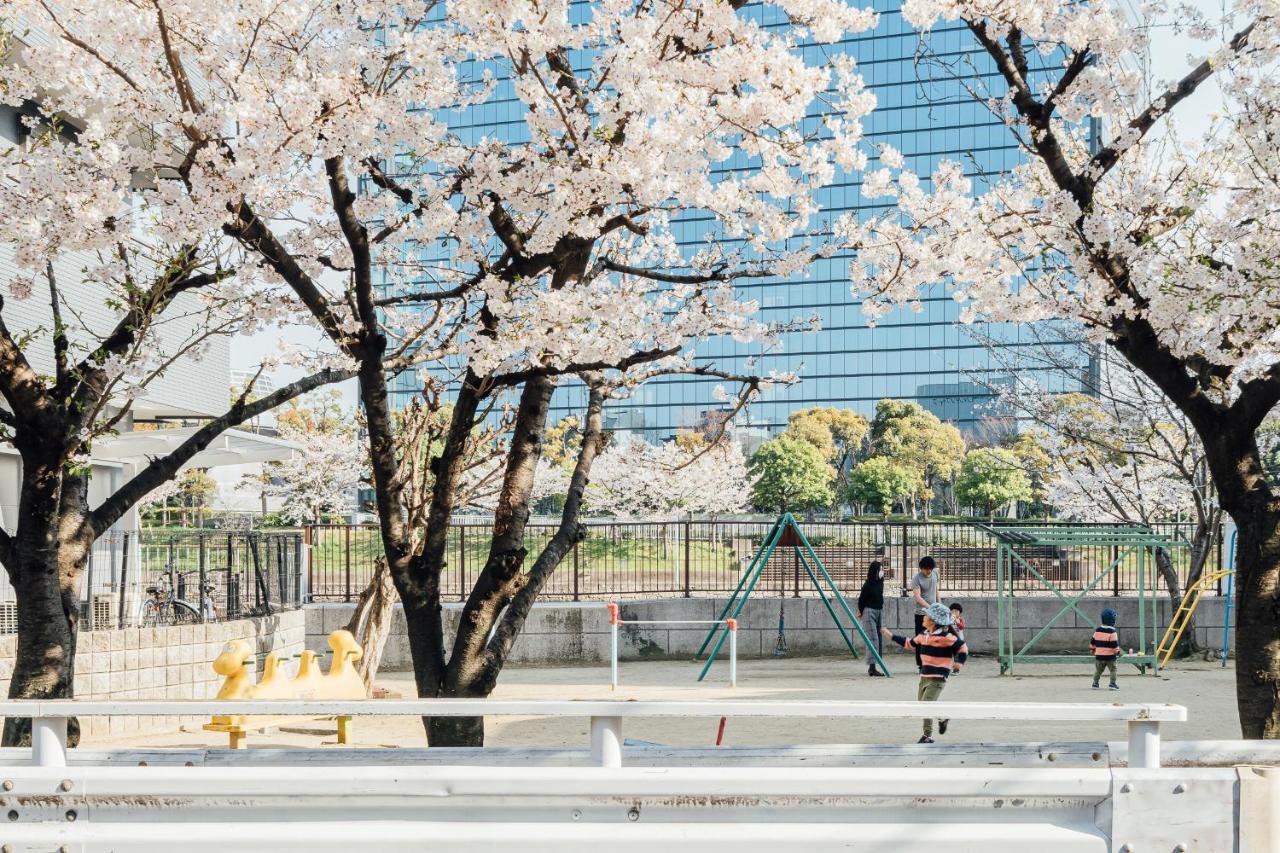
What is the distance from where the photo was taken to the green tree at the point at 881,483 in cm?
7356

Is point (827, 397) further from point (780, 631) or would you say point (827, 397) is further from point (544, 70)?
point (544, 70)

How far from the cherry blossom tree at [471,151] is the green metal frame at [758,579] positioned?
29.4ft

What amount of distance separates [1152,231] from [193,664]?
1042 centimetres

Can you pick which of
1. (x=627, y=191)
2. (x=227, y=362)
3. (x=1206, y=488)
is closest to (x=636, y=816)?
Answer: (x=627, y=191)

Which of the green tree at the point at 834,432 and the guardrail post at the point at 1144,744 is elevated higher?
the green tree at the point at 834,432

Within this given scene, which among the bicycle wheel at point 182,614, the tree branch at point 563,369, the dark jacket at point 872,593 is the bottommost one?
the dark jacket at point 872,593

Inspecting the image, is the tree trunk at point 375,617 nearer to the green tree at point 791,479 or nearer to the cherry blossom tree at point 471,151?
the cherry blossom tree at point 471,151

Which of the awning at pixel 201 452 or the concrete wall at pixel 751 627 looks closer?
the awning at pixel 201 452

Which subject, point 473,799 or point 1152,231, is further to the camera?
point 1152,231

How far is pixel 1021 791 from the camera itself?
336 cm

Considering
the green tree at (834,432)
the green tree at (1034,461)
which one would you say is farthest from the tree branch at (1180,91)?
the green tree at (834,432)

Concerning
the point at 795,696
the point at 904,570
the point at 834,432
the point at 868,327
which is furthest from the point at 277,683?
the point at 868,327

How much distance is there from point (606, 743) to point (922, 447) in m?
78.6

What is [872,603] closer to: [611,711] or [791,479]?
[611,711]
